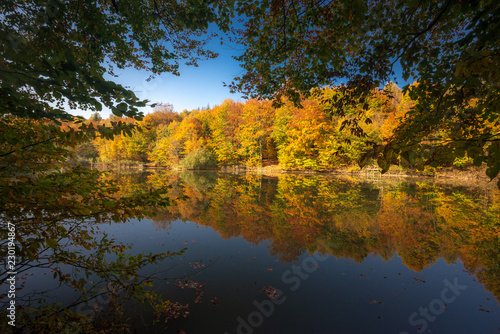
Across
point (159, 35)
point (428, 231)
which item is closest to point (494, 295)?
point (428, 231)

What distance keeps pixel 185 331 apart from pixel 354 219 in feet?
24.0

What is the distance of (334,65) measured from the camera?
384 centimetres

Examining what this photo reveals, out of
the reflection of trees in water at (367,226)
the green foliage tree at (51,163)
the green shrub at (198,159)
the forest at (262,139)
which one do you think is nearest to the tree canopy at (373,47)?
the green foliage tree at (51,163)

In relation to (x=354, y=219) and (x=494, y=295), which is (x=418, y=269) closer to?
(x=494, y=295)

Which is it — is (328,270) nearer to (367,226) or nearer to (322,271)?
(322,271)

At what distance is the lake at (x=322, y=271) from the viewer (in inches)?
122

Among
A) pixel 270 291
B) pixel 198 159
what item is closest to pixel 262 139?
pixel 198 159

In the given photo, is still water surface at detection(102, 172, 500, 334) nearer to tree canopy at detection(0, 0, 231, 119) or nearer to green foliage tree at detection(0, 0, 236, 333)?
green foliage tree at detection(0, 0, 236, 333)

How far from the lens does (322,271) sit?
453 cm

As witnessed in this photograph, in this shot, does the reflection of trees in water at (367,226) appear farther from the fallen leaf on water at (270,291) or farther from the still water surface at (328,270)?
the fallen leaf on water at (270,291)

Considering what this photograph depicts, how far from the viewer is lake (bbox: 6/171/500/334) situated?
311 cm

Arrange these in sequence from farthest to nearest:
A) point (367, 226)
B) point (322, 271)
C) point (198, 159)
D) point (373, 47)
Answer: point (198, 159) → point (367, 226) → point (322, 271) → point (373, 47)

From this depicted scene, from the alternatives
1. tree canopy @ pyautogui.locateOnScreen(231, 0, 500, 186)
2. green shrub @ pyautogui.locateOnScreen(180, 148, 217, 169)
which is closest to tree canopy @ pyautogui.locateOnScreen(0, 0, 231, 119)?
tree canopy @ pyautogui.locateOnScreen(231, 0, 500, 186)

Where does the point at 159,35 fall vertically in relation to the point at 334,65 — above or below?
above
